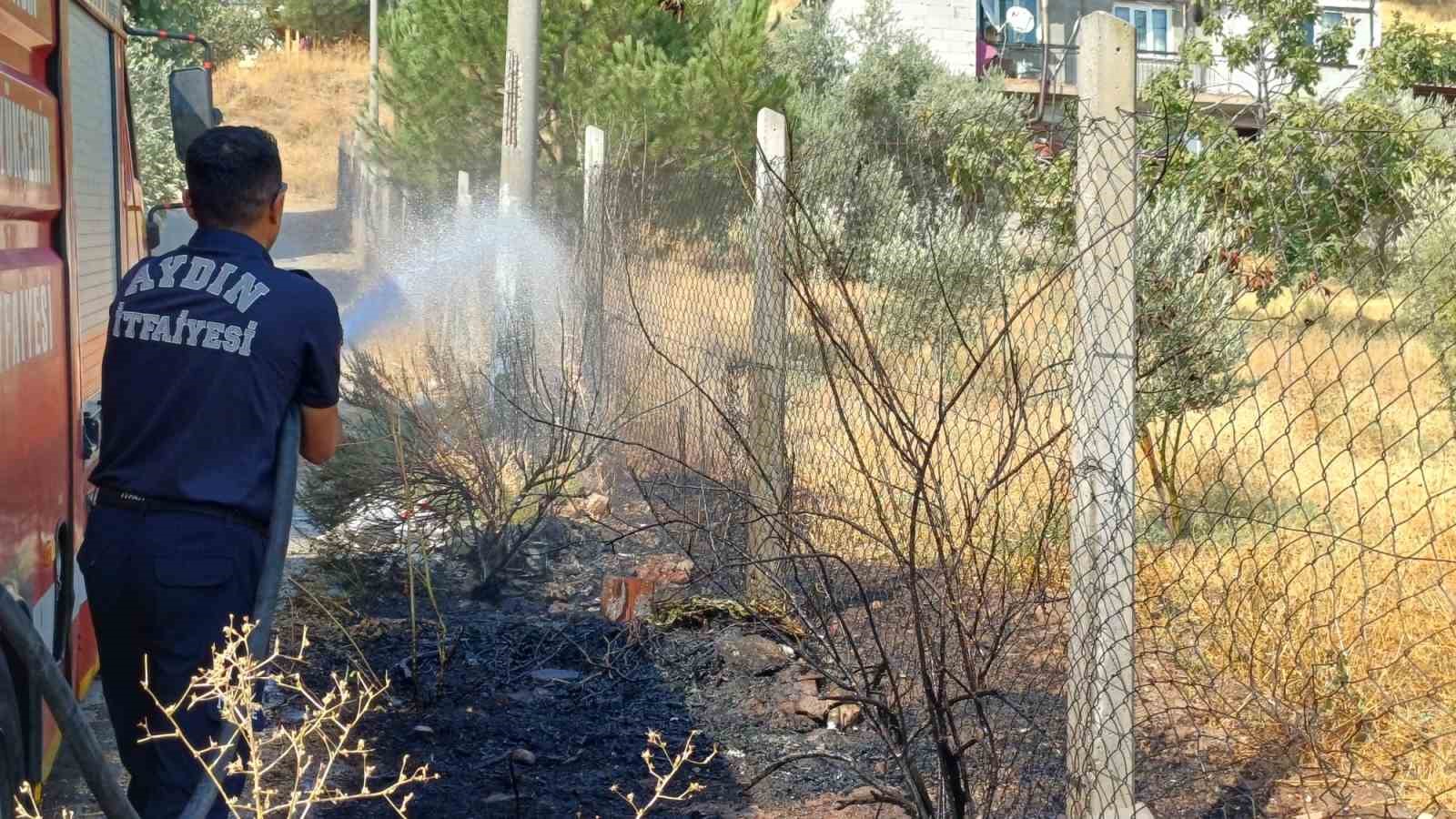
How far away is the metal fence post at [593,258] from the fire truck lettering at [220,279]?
4.67m

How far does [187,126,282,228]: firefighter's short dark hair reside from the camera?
9.73 ft

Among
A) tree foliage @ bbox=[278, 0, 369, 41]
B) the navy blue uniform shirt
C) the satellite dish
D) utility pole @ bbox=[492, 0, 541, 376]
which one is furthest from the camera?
tree foliage @ bbox=[278, 0, 369, 41]

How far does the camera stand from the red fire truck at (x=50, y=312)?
300 cm

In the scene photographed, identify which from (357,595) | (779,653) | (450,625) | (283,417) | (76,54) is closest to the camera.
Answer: (283,417)

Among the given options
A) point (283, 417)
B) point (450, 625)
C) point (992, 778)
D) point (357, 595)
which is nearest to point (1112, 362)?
point (992, 778)

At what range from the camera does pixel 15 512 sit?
9.98ft

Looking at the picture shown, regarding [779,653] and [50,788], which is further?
[779,653]

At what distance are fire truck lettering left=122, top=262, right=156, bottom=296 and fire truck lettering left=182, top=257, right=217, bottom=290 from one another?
76 mm

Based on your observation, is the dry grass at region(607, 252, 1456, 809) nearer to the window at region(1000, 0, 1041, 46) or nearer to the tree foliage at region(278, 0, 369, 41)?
the window at region(1000, 0, 1041, 46)

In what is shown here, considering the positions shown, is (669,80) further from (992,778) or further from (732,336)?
(992,778)

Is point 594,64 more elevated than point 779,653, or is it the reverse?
point 594,64

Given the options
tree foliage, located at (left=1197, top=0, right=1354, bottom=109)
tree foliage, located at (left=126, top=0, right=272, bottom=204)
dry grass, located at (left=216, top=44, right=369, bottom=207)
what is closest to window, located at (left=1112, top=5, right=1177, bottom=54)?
dry grass, located at (left=216, top=44, right=369, bottom=207)

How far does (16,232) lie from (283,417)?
87 cm

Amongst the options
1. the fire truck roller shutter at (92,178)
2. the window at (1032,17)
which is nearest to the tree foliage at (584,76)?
the fire truck roller shutter at (92,178)
